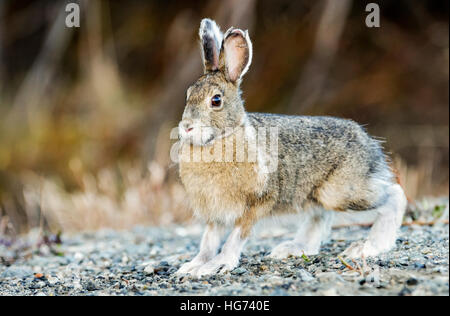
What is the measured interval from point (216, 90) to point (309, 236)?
5.68 ft

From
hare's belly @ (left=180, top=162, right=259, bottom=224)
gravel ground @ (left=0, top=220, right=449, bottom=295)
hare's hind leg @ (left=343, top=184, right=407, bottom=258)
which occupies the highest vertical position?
hare's belly @ (left=180, top=162, right=259, bottom=224)

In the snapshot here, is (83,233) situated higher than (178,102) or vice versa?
(178,102)

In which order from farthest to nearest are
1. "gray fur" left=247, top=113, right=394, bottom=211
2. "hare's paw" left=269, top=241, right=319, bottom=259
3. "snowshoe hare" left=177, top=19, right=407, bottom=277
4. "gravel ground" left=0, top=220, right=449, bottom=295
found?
"hare's paw" left=269, top=241, right=319, bottom=259
"gray fur" left=247, top=113, right=394, bottom=211
"snowshoe hare" left=177, top=19, right=407, bottom=277
"gravel ground" left=0, top=220, right=449, bottom=295

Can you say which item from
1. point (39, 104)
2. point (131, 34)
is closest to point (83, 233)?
point (39, 104)

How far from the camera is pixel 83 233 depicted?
26.5 feet

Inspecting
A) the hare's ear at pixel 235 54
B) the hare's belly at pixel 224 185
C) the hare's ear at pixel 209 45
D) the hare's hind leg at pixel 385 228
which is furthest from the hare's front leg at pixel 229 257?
the hare's ear at pixel 209 45

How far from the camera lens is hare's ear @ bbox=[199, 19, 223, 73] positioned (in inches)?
213

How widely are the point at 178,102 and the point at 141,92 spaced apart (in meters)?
1.98

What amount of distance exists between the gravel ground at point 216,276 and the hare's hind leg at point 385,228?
5.3 inches

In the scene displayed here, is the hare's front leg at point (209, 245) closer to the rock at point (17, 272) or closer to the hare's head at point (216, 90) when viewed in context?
the hare's head at point (216, 90)

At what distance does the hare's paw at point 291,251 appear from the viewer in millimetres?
5469

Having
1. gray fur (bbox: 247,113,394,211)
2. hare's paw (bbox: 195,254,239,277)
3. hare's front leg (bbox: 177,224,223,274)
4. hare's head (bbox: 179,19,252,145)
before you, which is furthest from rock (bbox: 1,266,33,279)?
gray fur (bbox: 247,113,394,211)

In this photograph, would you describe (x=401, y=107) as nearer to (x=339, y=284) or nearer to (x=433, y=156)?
(x=433, y=156)

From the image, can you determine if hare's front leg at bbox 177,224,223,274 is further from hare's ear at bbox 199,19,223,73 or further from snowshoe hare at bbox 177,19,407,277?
hare's ear at bbox 199,19,223,73
